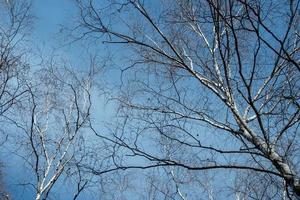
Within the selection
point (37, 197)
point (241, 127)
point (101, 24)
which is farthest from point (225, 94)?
point (37, 197)

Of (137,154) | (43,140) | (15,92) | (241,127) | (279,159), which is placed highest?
(43,140)

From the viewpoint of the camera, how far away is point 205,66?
4.67 m

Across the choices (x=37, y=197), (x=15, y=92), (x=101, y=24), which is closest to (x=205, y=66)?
(x=101, y=24)

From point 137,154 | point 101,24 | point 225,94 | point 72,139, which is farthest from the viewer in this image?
point 72,139

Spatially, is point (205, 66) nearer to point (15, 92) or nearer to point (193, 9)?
point (193, 9)

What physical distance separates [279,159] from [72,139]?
621 cm

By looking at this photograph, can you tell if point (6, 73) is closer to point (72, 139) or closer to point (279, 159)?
point (72, 139)

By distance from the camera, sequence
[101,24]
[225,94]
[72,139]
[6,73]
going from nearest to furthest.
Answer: [101,24]
[225,94]
[6,73]
[72,139]

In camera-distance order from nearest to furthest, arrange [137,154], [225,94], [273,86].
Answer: [137,154], [225,94], [273,86]

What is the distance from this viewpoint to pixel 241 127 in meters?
3.95

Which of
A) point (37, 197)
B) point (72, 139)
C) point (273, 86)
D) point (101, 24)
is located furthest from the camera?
point (72, 139)

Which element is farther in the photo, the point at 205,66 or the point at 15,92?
the point at 15,92

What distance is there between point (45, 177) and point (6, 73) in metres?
2.89

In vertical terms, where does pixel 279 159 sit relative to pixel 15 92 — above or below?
below
